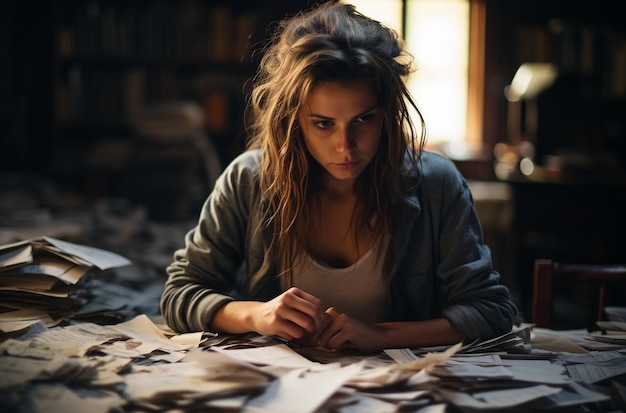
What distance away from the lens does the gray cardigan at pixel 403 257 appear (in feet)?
4.48

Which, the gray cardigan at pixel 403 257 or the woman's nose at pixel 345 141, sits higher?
the woman's nose at pixel 345 141

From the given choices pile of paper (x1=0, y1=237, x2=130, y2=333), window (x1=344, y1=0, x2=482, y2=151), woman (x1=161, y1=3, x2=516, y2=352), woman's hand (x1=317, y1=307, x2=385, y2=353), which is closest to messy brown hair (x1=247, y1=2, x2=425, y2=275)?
woman (x1=161, y1=3, x2=516, y2=352)

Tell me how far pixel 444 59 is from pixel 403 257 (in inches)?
148

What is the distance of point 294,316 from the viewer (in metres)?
1.18

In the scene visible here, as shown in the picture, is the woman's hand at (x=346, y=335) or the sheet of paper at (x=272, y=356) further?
the woman's hand at (x=346, y=335)

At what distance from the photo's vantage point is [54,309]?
141 centimetres

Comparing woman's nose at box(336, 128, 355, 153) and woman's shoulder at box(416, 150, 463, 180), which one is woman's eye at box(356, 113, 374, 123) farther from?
woman's shoulder at box(416, 150, 463, 180)

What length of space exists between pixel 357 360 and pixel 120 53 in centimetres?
324

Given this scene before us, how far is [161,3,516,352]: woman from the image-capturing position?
1.31 m

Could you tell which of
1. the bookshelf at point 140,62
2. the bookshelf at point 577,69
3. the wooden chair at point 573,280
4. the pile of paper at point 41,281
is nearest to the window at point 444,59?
the bookshelf at point 577,69

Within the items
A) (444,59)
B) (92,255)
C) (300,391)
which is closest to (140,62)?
(444,59)

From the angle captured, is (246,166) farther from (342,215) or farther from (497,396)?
(497,396)

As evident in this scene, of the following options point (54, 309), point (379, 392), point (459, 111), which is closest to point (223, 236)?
point (54, 309)

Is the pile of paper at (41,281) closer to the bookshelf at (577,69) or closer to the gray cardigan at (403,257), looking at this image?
the gray cardigan at (403,257)
